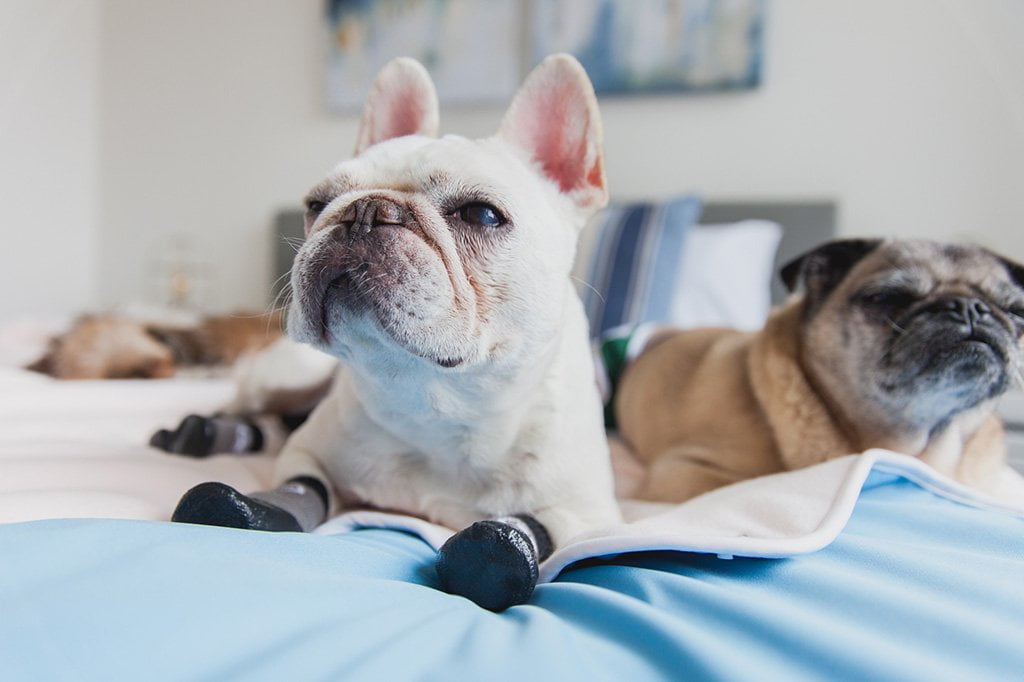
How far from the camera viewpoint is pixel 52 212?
12.8 ft

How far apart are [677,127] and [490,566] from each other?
2.75 meters

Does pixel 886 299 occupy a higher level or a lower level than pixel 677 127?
lower

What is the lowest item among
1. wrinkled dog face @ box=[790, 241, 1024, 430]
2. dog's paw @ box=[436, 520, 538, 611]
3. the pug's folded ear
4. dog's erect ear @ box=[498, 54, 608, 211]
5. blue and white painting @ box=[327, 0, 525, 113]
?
dog's paw @ box=[436, 520, 538, 611]

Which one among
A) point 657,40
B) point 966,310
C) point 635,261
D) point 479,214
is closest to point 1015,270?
point 966,310

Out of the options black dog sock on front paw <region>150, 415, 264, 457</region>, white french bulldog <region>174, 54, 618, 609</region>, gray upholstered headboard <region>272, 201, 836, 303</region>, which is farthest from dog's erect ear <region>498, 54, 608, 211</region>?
gray upholstered headboard <region>272, 201, 836, 303</region>

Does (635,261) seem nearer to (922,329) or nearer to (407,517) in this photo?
(922,329)

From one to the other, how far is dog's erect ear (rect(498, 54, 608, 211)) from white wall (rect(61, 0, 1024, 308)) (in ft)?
7.18

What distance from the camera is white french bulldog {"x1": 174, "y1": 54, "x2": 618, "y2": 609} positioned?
79cm

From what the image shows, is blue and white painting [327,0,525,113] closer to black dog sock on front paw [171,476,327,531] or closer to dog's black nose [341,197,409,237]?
dog's black nose [341,197,409,237]

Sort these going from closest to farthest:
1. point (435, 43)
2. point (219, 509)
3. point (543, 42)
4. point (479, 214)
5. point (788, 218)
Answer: point (219, 509)
point (479, 214)
point (788, 218)
point (543, 42)
point (435, 43)

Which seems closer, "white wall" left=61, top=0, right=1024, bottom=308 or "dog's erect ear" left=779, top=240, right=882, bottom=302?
"dog's erect ear" left=779, top=240, right=882, bottom=302

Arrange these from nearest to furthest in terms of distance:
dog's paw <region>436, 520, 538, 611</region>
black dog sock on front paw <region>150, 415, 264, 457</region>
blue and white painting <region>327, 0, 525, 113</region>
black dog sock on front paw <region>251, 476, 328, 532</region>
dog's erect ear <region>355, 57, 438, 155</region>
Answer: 1. dog's paw <region>436, 520, 538, 611</region>
2. black dog sock on front paw <region>251, 476, 328, 532</region>
3. dog's erect ear <region>355, 57, 438, 155</region>
4. black dog sock on front paw <region>150, 415, 264, 457</region>
5. blue and white painting <region>327, 0, 525, 113</region>

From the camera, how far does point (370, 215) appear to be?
0.83 m

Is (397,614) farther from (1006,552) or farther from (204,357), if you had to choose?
(204,357)
